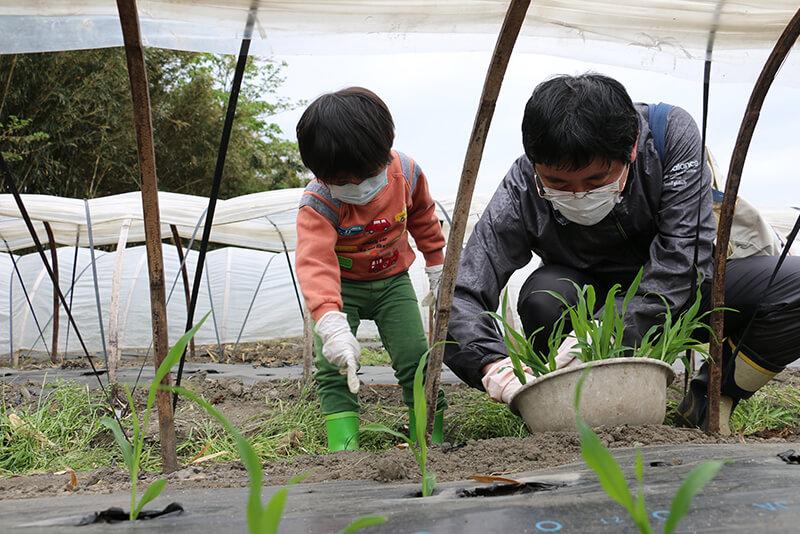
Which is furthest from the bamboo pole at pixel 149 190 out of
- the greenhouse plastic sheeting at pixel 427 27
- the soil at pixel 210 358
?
the soil at pixel 210 358

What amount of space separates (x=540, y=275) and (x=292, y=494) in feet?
4.00

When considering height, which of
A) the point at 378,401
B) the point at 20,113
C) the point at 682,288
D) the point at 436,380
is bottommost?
the point at 378,401

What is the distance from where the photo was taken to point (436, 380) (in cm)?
162

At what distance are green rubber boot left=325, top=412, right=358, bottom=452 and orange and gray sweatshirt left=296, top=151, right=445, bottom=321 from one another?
1.04 ft

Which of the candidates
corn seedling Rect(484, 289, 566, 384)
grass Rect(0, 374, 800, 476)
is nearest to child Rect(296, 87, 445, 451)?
grass Rect(0, 374, 800, 476)

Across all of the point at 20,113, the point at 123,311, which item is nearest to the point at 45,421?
the point at 123,311

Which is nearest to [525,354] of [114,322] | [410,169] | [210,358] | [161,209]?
[410,169]

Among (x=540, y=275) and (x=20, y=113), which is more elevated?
(x=20, y=113)

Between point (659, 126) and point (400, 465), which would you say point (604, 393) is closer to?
point (400, 465)

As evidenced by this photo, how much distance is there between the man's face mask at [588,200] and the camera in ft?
5.94

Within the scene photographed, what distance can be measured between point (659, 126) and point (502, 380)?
80 centimetres

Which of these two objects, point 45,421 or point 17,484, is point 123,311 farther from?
point 17,484

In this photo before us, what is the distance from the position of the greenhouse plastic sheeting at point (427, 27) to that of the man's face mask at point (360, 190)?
13.8 inches

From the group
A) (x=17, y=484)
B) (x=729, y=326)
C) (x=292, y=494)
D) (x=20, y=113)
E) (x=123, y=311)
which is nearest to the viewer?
(x=292, y=494)
